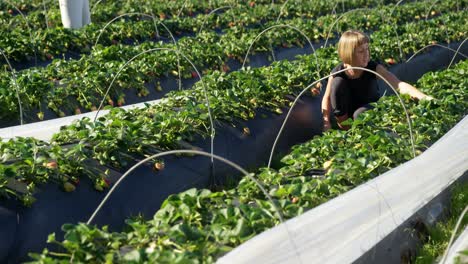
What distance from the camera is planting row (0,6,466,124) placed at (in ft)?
21.0

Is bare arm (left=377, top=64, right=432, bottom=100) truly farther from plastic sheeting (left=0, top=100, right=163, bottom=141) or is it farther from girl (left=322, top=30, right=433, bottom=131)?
plastic sheeting (left=0, top=100, right=163, bottom=141)

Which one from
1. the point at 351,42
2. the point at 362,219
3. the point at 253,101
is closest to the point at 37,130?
the point at 253,101

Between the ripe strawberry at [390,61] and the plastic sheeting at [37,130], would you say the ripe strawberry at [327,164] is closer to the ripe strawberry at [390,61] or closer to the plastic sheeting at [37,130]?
the plastic sheeting at [37,130]

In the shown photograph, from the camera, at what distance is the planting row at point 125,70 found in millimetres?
6414

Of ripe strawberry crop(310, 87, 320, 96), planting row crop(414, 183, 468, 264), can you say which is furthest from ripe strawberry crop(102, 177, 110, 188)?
Answer: ripe strawberry crop(310, 87, 320, 96)

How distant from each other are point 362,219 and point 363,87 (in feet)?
8.15

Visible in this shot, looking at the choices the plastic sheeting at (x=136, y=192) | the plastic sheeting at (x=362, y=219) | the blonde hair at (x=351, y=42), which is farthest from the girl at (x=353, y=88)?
the plastic sheeting at (x=362, y=219)

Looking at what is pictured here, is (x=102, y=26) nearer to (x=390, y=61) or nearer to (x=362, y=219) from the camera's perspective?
(x=390, y=61)

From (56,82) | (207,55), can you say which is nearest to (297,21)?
(207,55)

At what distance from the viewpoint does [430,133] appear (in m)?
5.16

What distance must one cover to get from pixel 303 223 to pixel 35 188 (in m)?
1.67

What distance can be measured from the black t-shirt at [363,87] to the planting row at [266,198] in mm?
219

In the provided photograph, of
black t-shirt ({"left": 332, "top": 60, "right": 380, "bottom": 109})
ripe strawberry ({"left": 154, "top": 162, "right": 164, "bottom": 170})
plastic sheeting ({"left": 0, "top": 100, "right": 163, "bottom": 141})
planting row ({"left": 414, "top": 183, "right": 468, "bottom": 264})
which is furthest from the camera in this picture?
black t-shirt ({"left": 332, "top": 60, "right": 380, "bottom": 109})

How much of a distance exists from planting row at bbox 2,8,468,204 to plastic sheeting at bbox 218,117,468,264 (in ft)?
5.09
